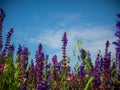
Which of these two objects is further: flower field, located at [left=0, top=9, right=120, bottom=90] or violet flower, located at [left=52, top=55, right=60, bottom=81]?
violet flower, located at [left=52, top=55, right=60, bottom=81]

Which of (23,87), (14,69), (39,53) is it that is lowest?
(23,87)

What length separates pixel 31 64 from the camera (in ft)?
21.1

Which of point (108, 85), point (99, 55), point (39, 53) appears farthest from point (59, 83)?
point (99, 55)

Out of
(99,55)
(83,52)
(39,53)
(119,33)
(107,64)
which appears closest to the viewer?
(119,33)

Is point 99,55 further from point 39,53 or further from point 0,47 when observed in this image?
point 0,47

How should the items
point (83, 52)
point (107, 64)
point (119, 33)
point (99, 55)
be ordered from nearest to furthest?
point (119, 33) < point (107, 64) < point (83, 52) < point (99, 55)

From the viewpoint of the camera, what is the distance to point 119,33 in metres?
3.99

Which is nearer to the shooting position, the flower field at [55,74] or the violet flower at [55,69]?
the flower field at [55,74]

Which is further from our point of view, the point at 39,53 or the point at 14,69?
the point at 39,53

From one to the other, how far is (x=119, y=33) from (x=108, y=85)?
35.4 inches

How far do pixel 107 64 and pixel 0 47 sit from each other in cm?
228

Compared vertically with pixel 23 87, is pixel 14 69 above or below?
above

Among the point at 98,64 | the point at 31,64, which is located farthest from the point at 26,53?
the point at 98,64

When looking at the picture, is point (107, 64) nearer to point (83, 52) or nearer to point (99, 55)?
point (83, 52)
